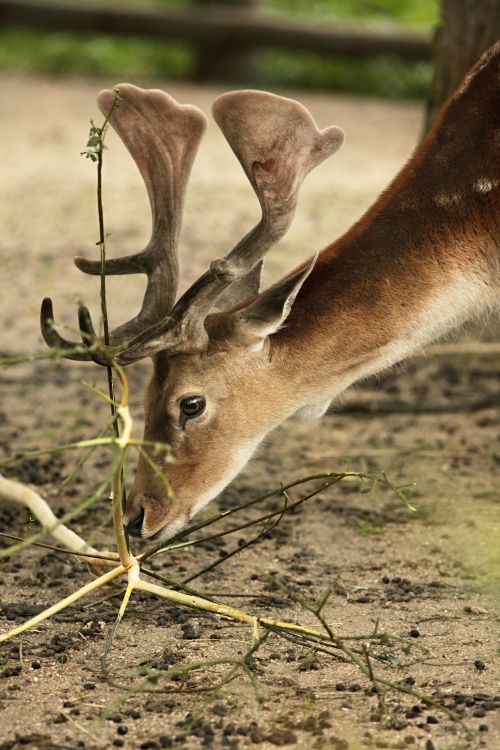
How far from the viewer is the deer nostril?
485cm

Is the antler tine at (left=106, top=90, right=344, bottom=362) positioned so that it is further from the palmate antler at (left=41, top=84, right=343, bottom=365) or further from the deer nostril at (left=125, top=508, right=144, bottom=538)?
the deer nostril at (left=125, top=508, right=144, bottom=538)

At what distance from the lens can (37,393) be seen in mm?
7512

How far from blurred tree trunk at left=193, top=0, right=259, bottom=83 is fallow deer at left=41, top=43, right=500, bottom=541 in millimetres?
10743

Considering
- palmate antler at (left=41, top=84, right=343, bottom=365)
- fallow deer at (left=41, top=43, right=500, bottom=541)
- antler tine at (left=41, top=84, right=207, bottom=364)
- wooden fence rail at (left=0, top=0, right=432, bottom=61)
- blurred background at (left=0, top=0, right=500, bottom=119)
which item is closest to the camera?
palmate antler at (left=41, top=84, right=343, bottom=365)

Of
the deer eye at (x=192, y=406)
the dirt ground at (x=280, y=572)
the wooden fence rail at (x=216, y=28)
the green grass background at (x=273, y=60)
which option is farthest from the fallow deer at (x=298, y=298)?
the green grass background at (x=273, y=60)

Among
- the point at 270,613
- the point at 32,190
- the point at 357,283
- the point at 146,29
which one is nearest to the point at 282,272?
the point at 32,190

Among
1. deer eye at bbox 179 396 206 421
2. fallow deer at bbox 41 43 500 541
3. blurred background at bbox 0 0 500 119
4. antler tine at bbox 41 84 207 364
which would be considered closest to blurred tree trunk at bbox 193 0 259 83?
blurred background at bbox 0 0 500 119

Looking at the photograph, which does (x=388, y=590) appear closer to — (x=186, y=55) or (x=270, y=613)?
(x=270, y=613)

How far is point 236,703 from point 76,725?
21.1 inches

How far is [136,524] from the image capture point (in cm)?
486

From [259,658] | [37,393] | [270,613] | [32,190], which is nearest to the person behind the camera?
[259,658]

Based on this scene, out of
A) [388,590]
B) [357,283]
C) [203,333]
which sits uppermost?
[357,283]

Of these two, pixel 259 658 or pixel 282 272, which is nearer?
pixel 259 658

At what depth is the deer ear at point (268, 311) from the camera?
469 cm
